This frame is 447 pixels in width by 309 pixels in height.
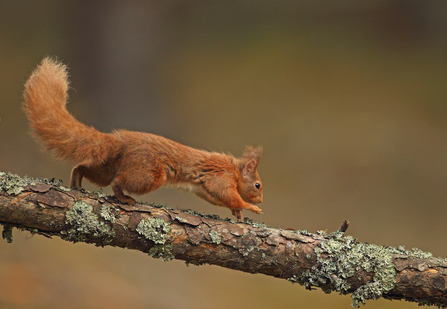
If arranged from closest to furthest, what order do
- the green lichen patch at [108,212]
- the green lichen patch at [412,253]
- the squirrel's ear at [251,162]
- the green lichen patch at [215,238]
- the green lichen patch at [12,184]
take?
the green lichen patch at [12,184], the green lichen patch at [108,212], the green lichen patch at [215,238], the green lichen patch at [412,253], the squirrel's ear at [251,162]

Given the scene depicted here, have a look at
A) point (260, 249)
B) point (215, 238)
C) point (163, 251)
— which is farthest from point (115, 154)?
point (260, 249)

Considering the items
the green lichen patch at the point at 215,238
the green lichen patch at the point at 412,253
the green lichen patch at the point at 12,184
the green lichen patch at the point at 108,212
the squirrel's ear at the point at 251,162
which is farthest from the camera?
the squirrel's ear at the point at 251,162

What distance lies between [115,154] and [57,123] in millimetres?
352

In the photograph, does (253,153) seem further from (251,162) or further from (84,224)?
(84,224)

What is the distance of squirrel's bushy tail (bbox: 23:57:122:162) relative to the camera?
7.13 ft

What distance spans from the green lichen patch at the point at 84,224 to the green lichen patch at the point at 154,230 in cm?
14

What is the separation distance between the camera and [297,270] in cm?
218

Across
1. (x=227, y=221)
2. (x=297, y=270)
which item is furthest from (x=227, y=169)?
(x=297, y=270)

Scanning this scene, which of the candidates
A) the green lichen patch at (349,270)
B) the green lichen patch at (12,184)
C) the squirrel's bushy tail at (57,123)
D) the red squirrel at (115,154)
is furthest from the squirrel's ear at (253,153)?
the green lichen patch at (12,184)

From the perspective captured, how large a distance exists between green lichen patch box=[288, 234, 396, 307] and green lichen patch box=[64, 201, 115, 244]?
1.02 metres

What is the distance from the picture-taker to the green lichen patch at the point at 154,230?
203 centimetres

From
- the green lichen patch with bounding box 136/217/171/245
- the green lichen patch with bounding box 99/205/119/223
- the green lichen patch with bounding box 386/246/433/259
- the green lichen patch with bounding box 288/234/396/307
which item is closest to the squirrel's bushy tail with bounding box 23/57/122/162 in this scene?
the green lichen patch with bounding box 99/205/119/223

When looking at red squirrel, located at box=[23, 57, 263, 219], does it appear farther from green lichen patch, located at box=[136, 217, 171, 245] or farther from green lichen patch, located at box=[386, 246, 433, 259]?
green lichen patch, located at box=[386, 246, 433, 259]

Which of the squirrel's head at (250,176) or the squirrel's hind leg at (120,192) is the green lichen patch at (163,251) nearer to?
the squirrel's hind leg at (120,192)
